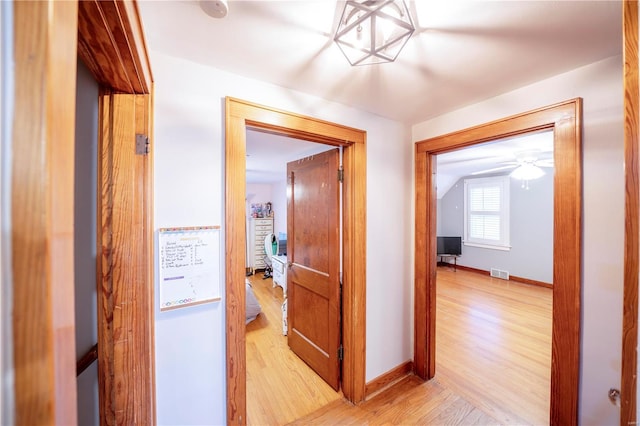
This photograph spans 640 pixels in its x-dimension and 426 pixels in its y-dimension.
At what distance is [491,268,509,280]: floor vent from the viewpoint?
522 centimetres

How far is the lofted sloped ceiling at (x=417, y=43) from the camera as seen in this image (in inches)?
36.7

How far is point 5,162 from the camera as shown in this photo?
0.83ft

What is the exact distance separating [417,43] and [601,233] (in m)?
1.36

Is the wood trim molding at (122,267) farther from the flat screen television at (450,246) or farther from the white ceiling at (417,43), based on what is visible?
the flat screen television at (450,246)

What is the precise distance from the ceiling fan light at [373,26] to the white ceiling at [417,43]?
76mm

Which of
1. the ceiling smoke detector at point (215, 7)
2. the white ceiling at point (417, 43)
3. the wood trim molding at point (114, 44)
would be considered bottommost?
the wood trim molding at point (114, 44)

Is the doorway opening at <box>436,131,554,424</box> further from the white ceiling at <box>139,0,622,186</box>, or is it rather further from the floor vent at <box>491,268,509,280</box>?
the white ceiling at <box>139,0,622,186</box>

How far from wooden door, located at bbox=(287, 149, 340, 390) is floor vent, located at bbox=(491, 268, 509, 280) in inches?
200

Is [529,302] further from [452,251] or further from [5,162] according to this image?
[5,162]

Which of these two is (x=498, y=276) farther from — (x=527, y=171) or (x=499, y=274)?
(x=527, y=171)

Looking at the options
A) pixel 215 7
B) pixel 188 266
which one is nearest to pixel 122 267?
pixel 188 266

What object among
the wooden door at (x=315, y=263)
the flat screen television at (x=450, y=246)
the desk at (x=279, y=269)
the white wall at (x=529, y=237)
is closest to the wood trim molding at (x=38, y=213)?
the wooden door at (x=315, y=263)

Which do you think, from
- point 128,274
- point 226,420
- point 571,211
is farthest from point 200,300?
point 571,211

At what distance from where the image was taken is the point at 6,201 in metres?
0.25
